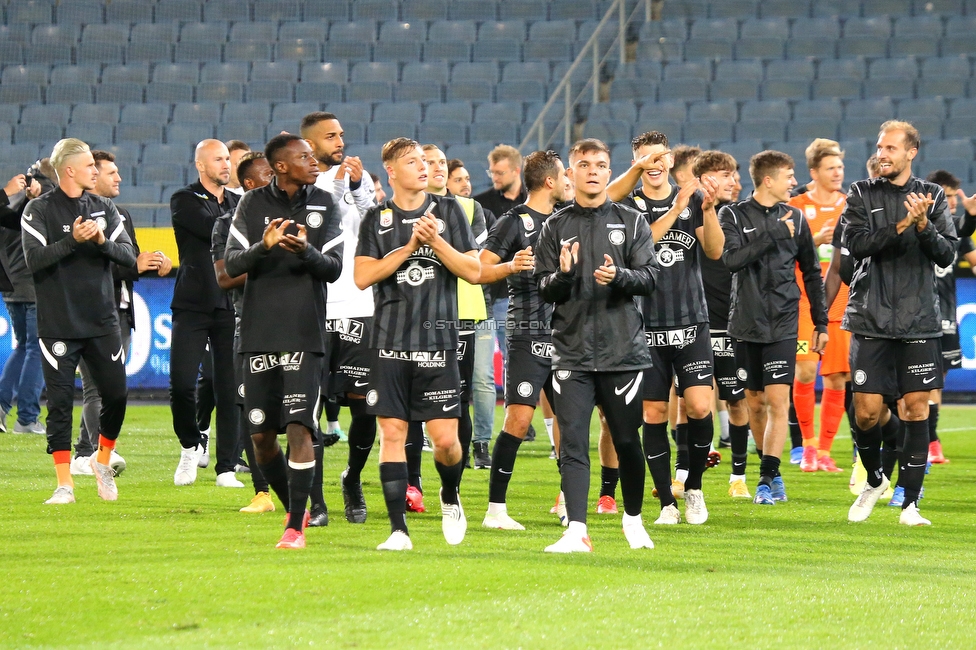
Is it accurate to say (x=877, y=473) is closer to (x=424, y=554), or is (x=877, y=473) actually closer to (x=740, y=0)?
(x=424, y=554)

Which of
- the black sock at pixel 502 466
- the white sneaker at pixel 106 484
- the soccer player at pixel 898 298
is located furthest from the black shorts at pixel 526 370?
the white sneaker at pixel 106 484

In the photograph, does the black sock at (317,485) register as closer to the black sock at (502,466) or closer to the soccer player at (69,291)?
the black sock at (502,466)

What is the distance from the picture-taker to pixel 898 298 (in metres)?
7.28

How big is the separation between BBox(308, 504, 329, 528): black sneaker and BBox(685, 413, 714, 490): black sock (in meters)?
2.11

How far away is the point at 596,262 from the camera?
6.26 metres

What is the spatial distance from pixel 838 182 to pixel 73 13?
1687cm

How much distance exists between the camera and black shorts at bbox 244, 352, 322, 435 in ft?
20.2

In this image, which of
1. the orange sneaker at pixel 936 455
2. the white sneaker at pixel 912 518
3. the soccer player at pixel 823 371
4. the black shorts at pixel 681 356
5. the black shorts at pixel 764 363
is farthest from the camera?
the orange sneaker at pixel 936 455

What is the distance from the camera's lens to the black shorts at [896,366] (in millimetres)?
7285

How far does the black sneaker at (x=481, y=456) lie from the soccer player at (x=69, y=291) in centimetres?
335

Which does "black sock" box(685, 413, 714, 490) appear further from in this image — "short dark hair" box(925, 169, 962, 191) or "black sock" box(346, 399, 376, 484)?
"short dark hair" box(925, 169, 962, 191)

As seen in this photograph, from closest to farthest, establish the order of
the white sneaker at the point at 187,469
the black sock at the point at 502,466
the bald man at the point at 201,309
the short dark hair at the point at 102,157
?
the black sock at the point at 502,466 < the bald man at the point at 201,309 < the white sneaker at the point at 187,469 < the short dark hair at the point at 102,157

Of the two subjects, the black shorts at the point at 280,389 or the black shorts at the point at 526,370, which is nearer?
the black shorts at the point at 280,389

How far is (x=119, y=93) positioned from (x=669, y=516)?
16.5m
